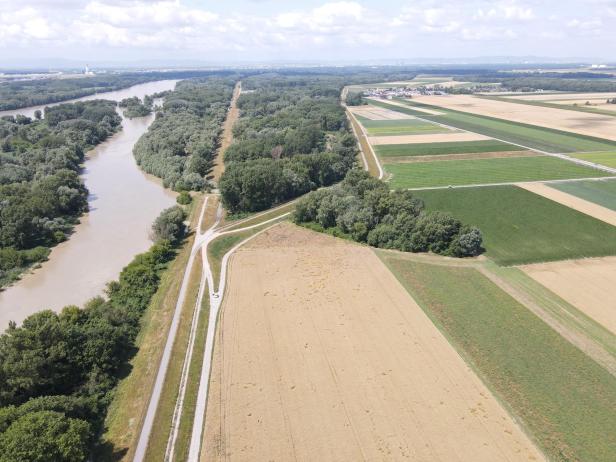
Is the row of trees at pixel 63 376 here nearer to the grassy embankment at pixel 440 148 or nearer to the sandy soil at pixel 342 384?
the sandy soil at pixel 342 384

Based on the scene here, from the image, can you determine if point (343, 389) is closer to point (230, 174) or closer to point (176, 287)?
point (176, 287)

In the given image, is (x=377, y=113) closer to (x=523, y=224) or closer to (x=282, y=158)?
(x=282, y=158)

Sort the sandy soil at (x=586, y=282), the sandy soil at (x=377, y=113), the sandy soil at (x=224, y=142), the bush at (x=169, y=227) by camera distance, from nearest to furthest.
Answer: the sandy soil at (x=586, y=282) → the bush at (x=169, y=227) → the sandy soil at (x=224, y=142) → the sandy soil at (x=377, y=113)

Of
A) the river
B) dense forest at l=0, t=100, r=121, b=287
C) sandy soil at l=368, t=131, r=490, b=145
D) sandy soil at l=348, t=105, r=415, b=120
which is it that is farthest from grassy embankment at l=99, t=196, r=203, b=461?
sandy soil at l=348, t=105, r=415, b=120

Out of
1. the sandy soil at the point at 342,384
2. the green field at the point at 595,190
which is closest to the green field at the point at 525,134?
the green field at the point at 595,190

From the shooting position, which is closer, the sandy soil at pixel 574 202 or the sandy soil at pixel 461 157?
the sandy soil at pixel 574 202

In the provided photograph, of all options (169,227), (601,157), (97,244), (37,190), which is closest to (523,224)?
(169,227)

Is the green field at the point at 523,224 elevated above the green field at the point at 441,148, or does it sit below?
below
